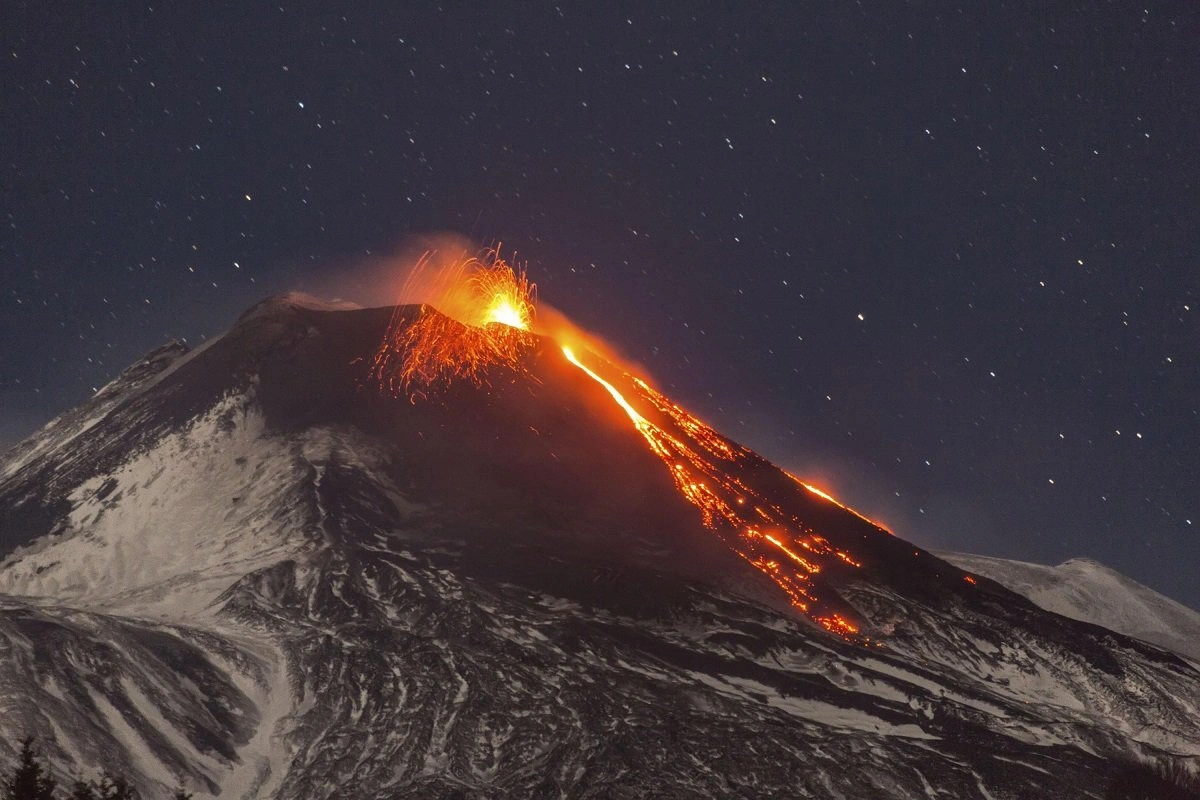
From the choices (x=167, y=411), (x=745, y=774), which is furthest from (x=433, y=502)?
(x=745, y=774)

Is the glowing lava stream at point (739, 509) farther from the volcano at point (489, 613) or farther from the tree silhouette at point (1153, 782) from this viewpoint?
the tree silhouette at point (1153, 782)

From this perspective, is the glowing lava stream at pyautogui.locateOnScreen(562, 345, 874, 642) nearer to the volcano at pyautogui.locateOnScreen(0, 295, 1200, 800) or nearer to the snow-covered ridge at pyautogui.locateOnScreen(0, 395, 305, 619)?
the volcano at pyautogui.locateOnScreen(0, 295, 1200, 800)

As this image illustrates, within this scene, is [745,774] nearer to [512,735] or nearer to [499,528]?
[512,735]

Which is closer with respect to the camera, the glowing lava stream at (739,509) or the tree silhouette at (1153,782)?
the tree silhouette at (1153,782)

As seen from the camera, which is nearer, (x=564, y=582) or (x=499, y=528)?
(x=564, y=582)

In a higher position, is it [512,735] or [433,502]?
[433,502]

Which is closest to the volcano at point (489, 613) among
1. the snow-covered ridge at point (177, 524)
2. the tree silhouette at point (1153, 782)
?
the snow-covered ridge at point (177, 524)

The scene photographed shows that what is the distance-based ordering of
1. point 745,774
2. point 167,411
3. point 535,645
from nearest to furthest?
point 745,774, point 535,645, point 167,411

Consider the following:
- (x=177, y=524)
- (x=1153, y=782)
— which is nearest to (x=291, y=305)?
(x=177, y=524)
